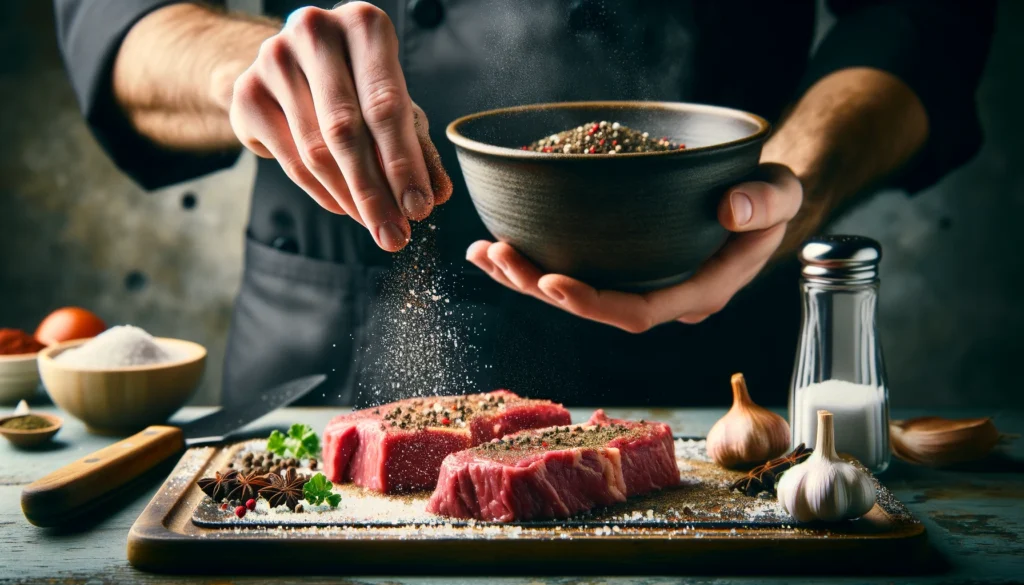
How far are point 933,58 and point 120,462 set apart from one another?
5.93 feet

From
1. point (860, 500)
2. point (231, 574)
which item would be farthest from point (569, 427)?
point (231, 574)

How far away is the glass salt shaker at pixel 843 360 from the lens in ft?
5.32

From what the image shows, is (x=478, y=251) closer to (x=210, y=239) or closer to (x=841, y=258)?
(x=841, y=258)

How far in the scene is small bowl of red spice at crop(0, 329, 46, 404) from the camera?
2115mm

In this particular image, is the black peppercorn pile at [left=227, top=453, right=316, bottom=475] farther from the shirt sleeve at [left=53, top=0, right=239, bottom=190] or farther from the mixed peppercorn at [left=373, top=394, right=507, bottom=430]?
the shirt sleeve at [left=53, top=0, right=239, bottom=190]

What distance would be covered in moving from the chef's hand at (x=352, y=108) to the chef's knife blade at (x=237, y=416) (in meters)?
0.60

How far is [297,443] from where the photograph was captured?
172cm

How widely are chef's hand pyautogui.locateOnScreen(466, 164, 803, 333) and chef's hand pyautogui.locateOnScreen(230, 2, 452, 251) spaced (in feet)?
0.64

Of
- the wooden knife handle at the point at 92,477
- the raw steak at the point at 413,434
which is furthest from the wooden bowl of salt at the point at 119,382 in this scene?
the raw steak at the point at 413,434

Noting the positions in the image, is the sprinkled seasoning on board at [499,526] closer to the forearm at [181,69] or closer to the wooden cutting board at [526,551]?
the wooden cutting board at [526,551]

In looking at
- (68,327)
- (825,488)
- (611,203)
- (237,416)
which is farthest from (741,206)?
(68,327)

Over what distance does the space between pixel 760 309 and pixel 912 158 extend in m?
0.47

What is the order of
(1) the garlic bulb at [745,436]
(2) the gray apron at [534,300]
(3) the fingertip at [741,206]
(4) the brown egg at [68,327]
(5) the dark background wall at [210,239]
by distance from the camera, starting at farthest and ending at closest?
(5) the dark background wall at [210,239] < (4) the brown egg at [68,327] < (2) the gray apron at [534,300] < (1) the garlic bulb at [745,436] < (3) the fingertip at [741,206]

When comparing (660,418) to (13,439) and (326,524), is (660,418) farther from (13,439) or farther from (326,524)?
(13,439)
